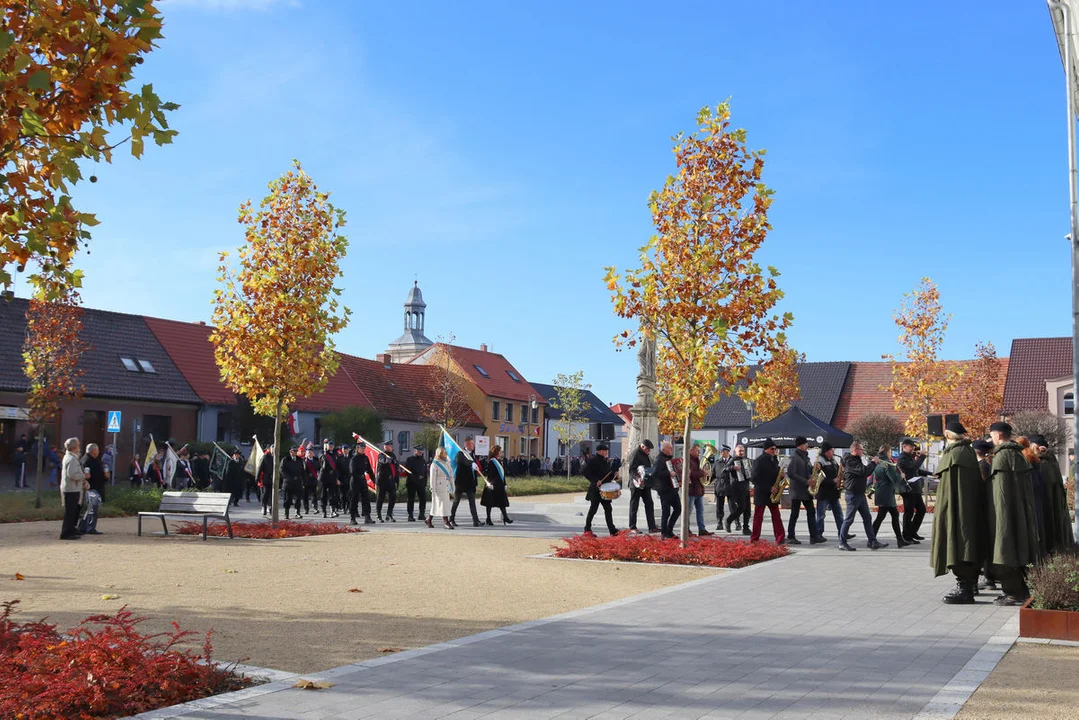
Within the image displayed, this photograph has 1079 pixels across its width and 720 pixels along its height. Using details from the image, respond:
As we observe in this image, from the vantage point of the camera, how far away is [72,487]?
17.5 m

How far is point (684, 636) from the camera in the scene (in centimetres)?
855

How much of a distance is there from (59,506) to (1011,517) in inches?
849

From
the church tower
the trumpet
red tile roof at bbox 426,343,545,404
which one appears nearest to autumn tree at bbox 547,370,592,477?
red tile roof at bbox 426,343,545,404

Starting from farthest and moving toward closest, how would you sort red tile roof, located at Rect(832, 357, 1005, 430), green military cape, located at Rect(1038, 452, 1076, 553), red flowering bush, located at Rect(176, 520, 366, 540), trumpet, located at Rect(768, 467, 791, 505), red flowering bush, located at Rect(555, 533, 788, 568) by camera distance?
red tile roof, located at Rect(832, 357, 1005, 430) → red flowering bush, located at Rect(176, 520, 366, 540) → trumpet, located at Rect(768, 467, 791, 505) → red flowering bush, located at Rect(555, 533, 788, 568) → green military cape, located at Rect(1038, 452, 1076, 553)

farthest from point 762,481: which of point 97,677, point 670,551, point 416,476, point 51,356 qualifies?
point 51,356

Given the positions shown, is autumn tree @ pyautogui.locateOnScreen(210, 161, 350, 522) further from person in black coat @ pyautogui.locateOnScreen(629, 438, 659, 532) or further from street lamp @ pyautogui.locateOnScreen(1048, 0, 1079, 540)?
street lamp @ pyautogui.locateOnScreen(1048, 0, 1079, 540)

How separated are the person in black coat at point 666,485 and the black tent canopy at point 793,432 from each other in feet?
37.4

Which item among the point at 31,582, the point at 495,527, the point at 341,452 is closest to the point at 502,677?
the point at 31,582

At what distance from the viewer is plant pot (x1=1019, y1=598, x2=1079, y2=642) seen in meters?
8.30

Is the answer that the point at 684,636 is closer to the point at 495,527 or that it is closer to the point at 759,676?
the point at 759,676

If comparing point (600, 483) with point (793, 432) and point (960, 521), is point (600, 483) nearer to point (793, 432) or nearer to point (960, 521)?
point (960, 521)

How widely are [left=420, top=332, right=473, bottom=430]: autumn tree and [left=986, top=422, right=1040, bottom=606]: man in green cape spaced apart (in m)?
51.9

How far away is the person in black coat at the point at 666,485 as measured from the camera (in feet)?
57.8

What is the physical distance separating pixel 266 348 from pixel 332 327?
4.18 feet
